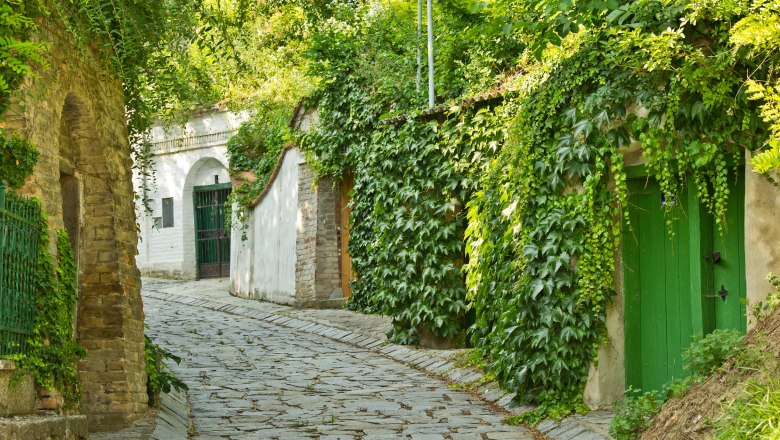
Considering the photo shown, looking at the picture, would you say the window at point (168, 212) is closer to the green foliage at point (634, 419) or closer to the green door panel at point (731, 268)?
the green door panel at point (731, 268)

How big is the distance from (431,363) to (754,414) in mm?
7079

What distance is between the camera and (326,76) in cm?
1764

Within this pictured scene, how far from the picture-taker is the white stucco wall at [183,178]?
26453mm

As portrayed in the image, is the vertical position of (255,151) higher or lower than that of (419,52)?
lower

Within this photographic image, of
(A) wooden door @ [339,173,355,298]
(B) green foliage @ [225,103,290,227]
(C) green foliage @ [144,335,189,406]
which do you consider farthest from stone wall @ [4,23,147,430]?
(B) green foliage @ [225,103,290,227]

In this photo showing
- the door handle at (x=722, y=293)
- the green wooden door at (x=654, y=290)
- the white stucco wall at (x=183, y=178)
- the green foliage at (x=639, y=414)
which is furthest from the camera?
A: the white stucco wall at (x=183, y=178)

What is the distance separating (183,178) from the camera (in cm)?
2719

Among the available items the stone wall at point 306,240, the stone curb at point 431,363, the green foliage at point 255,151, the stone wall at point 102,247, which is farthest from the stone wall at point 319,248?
the stone wall at point 102,247

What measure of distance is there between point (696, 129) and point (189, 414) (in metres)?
5.14

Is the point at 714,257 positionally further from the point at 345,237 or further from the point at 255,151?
the point at 255,151

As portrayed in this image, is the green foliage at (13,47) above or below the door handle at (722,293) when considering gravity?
above

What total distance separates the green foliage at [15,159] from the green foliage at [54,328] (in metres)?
0.46

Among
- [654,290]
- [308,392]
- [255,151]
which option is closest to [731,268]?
[654,290]

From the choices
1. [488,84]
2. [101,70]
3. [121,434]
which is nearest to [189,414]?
[121,434]
